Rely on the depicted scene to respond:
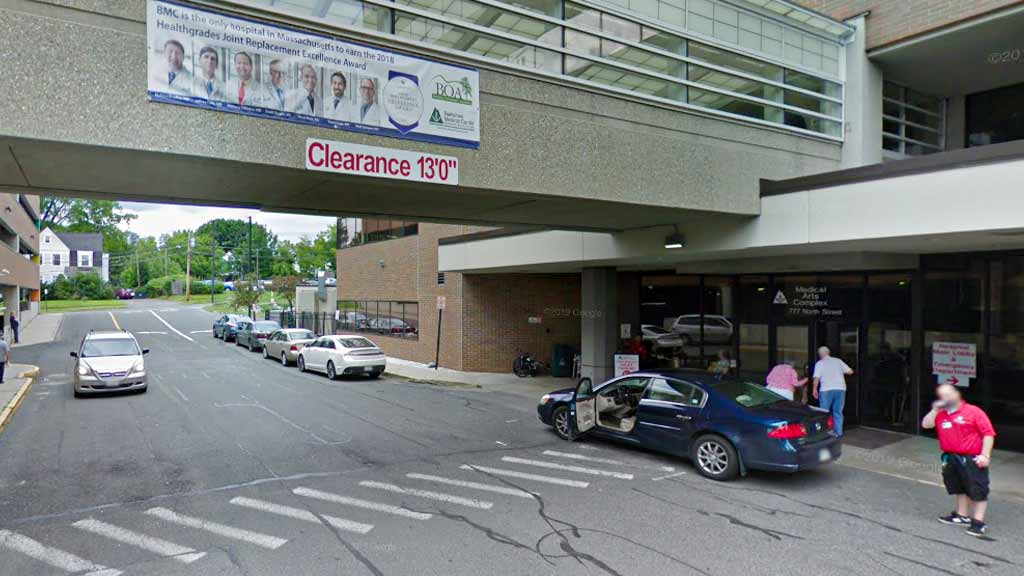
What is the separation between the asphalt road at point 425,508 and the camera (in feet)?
18.4

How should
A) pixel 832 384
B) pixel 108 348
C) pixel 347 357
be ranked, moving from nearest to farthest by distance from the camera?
pixel 832 384 → pixel 108 348 → pixel 347 357

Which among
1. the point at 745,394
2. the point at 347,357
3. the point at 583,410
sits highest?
the point at 745,394

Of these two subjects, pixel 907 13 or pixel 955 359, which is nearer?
pixel 955 359

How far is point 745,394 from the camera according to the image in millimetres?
8594

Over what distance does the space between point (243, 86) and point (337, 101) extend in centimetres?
92

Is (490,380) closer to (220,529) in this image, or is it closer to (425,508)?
(425,508)

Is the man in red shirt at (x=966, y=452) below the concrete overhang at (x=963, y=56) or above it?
below

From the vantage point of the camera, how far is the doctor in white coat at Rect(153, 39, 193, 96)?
5672mm

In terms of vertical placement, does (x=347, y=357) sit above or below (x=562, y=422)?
above

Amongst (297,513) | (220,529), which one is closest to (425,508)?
(297,513)

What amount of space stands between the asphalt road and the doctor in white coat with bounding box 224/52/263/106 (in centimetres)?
437

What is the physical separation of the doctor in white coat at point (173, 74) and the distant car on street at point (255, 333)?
2335 cm

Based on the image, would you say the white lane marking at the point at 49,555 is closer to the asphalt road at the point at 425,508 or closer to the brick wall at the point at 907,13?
the asphalt road at the point at 425,508

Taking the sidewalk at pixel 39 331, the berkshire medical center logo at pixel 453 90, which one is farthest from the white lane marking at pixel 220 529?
the sidewalk at pixel 39 331
